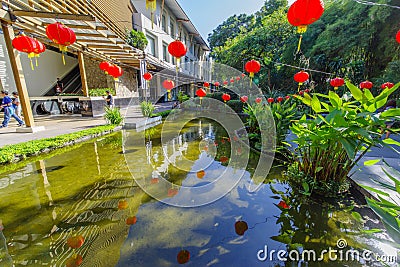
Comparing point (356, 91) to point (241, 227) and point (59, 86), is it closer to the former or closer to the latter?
point (241, 227)

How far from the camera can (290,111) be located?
4.69 meters

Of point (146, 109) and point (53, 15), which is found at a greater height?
point (53, 15)

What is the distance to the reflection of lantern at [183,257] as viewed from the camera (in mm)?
1858

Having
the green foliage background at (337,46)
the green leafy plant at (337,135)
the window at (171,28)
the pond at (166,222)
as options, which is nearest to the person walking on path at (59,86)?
the pond at (166,222)

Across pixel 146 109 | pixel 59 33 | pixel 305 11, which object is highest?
pixel 59 33

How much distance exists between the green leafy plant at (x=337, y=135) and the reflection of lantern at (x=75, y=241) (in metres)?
3.04

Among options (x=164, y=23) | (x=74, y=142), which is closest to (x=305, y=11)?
(x=74, y=142)

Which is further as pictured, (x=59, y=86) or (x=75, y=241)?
(x=59, y=86)

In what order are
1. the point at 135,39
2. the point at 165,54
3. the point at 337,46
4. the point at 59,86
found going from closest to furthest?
the point at 337,46, the point at 59,86, the point at 135,39, the point at 165,54

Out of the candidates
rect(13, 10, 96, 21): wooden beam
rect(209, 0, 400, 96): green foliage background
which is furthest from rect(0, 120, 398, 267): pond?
rect(209, 0, 400, 96): green foliage background

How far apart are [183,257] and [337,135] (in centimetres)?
231

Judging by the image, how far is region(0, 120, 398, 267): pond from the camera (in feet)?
6.30

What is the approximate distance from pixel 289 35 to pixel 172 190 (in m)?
14.8

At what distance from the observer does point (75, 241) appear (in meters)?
2.14
